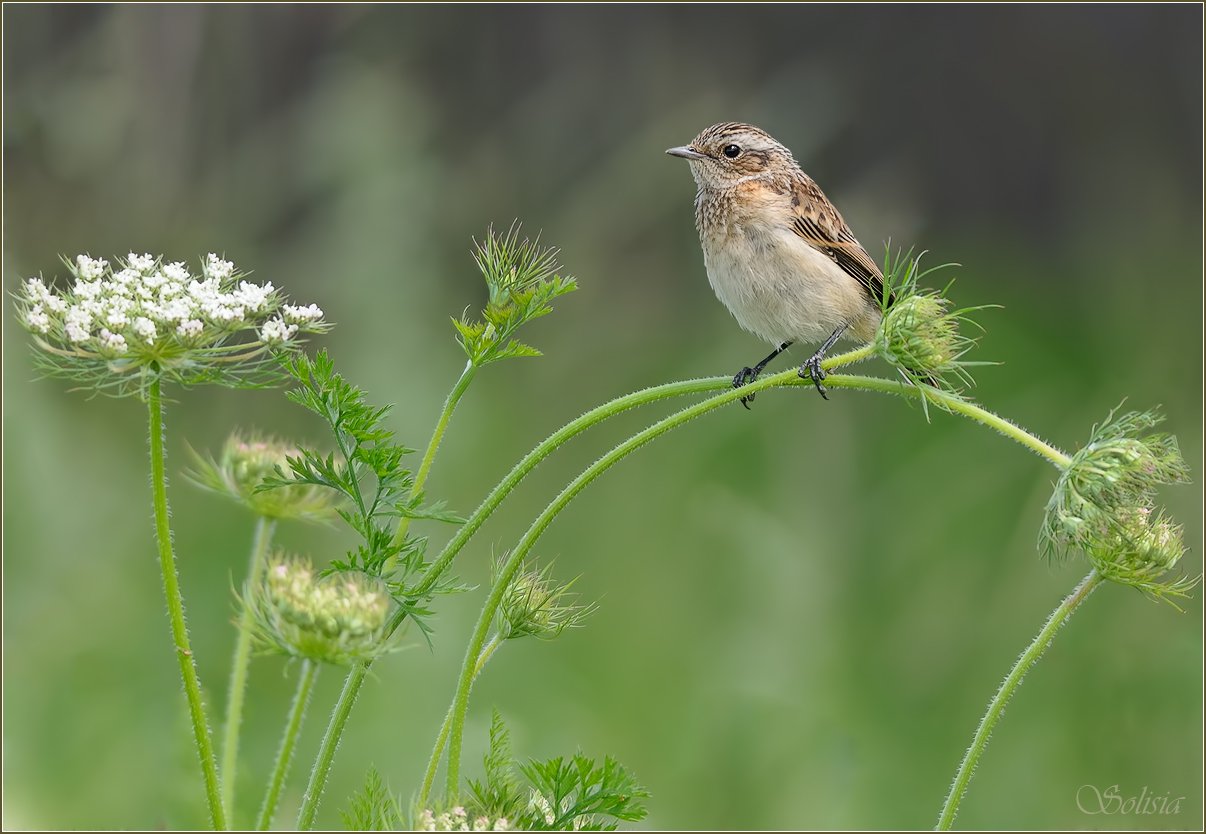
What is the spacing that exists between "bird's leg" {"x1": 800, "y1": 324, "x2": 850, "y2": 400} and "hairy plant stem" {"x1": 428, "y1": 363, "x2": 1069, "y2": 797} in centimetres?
26

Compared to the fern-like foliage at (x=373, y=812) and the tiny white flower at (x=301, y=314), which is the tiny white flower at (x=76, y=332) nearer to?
the tiny white flower at (x=301, y=314)

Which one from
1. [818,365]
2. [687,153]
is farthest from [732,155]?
[818,365]

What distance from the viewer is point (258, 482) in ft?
8.25

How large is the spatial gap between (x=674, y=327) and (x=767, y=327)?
369 centimetres

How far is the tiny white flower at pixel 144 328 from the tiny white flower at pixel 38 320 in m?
0.14

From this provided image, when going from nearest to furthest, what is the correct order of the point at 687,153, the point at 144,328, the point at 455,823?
the point at 455,823 → the point at 144,328 → the point at 687,153

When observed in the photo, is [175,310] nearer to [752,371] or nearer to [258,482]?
[258,482]

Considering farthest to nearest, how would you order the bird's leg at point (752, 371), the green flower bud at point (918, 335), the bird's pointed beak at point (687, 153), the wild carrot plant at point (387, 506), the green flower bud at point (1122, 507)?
the bird's pointed beak at point (687, 153) → the bird's leg at point (752, 371) → the green flower bud at point (918, 335) → the green flower bud at point (1122, 507) → the wild carrot plant at point (387, 506)

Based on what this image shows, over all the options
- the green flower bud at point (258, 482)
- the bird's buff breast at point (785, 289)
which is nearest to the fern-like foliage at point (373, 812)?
the green flower bud at point (258, 482)

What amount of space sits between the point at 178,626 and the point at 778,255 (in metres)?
2.33

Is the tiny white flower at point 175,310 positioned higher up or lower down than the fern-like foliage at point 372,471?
higher up

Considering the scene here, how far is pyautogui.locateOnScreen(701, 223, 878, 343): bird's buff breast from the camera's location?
3789 mm

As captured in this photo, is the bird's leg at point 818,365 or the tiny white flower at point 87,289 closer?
the tiny white flower at point 87,289

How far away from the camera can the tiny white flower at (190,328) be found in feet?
6.71
